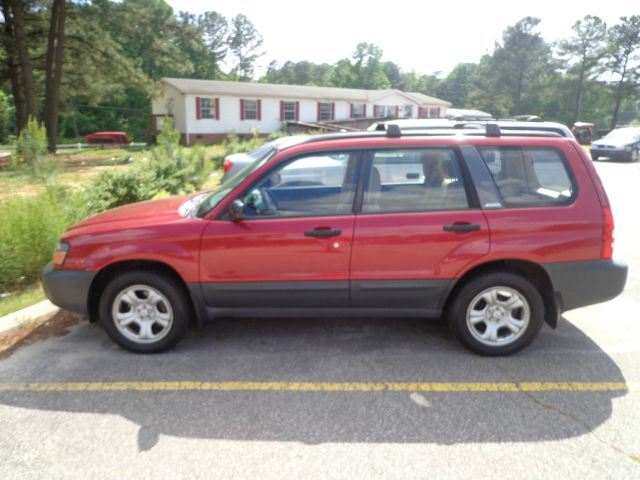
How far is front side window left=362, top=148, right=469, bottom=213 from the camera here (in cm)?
380

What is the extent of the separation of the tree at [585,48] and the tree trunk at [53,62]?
1987 inches

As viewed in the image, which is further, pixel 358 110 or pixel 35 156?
pixel 358 110

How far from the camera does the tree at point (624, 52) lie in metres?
50.1

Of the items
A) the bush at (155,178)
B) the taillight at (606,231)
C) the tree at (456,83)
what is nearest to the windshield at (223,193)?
the taillight at (606,231)

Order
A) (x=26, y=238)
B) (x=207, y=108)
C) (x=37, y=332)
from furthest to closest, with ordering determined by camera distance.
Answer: (x=207, y=108)
(x=26, y=238)
(x=37, y=332)

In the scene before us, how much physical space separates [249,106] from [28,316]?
30.9 meters

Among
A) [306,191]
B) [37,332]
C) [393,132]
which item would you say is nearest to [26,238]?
[37,332]

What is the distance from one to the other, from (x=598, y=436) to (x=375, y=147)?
96.6 inches

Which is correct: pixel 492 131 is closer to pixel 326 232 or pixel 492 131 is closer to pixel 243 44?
pixel 326 232

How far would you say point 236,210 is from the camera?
371 cm

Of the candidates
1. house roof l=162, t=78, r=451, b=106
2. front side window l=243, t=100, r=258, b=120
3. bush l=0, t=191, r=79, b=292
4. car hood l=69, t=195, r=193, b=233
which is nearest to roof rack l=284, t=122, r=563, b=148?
car hood l=69, t=195, r=193, b=233

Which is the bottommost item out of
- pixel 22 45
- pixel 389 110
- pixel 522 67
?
pixel 389 110

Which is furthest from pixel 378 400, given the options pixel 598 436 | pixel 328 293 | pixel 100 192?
pixel 100 192

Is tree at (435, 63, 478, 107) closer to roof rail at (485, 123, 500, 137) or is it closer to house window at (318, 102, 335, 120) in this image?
house window at (318, 102, 335, 120)
